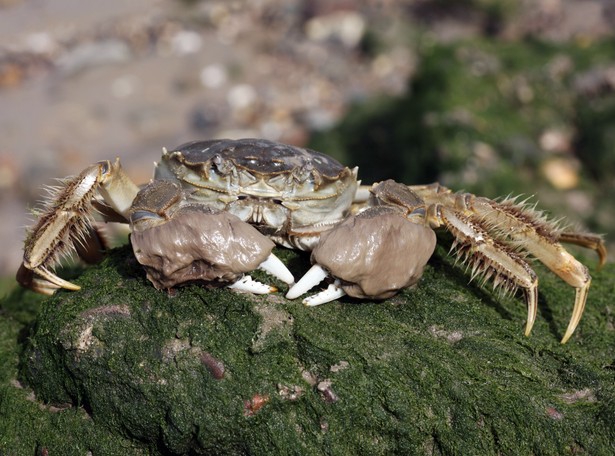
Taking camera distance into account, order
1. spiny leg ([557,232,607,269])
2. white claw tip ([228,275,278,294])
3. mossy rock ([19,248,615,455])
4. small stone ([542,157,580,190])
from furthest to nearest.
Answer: small stone ([542,157,580,190]), spiny leg ([557,232,607,269]), white claw tip ([228,275,278,294]), mossy rock ([19,248,615,455])

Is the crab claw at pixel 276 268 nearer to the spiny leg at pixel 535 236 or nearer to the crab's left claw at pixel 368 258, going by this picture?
the crab's left claw at pixel 368 258

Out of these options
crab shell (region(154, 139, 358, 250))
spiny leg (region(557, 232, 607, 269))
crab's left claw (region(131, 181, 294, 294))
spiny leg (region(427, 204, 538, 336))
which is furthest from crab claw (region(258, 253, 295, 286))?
spiny leg (region(557, 232, 607, 269))

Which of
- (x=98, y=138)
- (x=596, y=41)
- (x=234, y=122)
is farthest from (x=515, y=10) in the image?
(x=98, y=138)

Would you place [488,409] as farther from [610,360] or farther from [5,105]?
[5,105]

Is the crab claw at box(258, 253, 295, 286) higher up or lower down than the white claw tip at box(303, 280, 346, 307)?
higher up

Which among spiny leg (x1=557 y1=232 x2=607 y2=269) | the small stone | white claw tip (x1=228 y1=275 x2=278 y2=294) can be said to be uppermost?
white claw tip (x1=228 y1=275 x2=278 y2=294)

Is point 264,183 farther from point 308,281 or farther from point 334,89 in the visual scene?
point 334,89

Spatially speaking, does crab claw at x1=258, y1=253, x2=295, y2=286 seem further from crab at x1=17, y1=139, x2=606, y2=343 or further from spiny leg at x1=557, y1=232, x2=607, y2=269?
spiny leg at x1=557, y1=232, x2=607, y2=269

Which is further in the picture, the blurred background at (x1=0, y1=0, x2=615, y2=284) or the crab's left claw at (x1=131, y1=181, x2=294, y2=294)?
the blurred background at (x1=0, y1=0, x2=615, y2=284)
